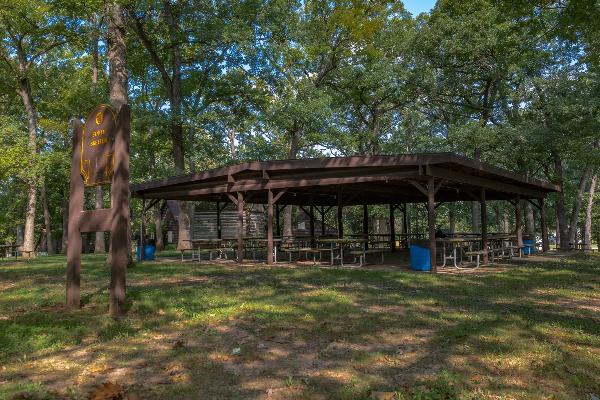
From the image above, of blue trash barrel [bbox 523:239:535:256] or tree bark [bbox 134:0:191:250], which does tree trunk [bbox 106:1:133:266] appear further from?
blue trash barrel [bbox 523:239:535:256]

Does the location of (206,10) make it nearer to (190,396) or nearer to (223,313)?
(223,313)

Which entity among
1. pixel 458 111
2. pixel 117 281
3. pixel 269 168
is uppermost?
pixel 458 111

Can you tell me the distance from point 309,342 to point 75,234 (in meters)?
4.38

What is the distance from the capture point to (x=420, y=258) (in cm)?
1237

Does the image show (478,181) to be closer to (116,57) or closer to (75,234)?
(116,57)

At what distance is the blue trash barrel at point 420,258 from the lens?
482 inches

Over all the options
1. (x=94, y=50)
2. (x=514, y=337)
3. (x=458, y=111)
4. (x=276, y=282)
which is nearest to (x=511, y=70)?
(x=458, y=111)

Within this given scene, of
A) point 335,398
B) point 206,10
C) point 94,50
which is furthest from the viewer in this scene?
point 94,50

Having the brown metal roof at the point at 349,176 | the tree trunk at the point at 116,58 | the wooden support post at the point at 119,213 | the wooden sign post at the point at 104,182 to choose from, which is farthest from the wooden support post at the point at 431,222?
the tree trunk at the point at 116,58

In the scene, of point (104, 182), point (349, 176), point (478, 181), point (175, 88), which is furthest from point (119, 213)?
point (175, 88)

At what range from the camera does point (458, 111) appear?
2998 centimetres

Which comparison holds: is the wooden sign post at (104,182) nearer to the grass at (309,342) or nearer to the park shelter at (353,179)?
the grass at (309,342)

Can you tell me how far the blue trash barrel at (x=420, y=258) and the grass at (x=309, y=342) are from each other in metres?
3.16

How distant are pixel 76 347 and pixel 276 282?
542cm
